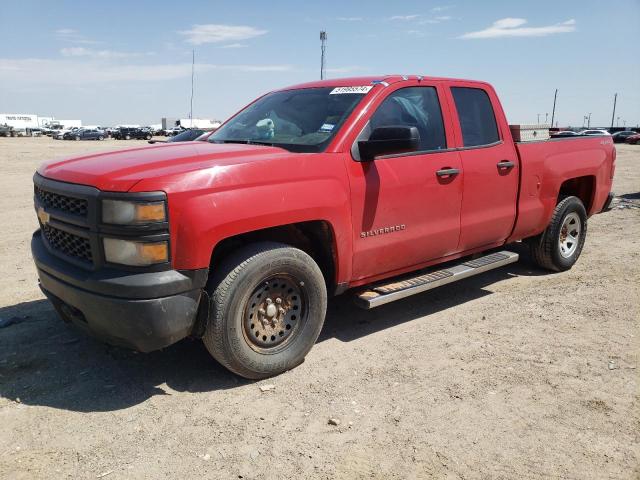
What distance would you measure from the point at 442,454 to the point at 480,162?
2.69m

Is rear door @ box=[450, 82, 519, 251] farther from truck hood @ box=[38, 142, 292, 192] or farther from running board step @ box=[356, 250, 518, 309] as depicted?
truck hood @ box=[38, 142, 292, 192]

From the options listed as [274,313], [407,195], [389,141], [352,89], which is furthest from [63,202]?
[407,195]

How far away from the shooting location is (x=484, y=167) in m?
4.68

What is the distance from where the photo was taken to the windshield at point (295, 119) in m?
3.91

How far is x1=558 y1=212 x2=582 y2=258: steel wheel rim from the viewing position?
6070mm

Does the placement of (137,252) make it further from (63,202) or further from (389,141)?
(389,141)

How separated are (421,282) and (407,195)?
73cm

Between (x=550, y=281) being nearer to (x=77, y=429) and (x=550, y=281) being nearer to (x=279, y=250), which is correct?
(x=279, y=250)

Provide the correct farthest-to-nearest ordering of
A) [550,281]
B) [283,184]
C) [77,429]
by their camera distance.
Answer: [550,281] < [283,184] < [77,429]

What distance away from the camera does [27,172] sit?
1752 centimetres

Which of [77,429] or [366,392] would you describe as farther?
[366,392]

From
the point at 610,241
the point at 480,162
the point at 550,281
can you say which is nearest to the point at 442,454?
the point at 480,162

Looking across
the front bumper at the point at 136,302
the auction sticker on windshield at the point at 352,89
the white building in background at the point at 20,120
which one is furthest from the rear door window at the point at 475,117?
the white building in background at the point at 20,120

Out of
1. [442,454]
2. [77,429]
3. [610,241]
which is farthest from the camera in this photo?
[610,241]
